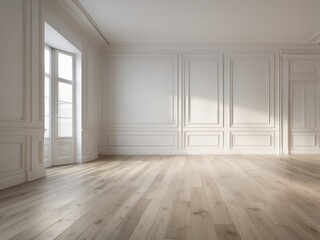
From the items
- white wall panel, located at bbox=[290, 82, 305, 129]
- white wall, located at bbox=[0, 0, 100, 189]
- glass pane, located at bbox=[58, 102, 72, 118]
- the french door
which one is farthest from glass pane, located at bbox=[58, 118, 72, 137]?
white wall panel, located at bbox=[290, 82, 305, 129]

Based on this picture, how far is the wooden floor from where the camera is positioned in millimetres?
2021

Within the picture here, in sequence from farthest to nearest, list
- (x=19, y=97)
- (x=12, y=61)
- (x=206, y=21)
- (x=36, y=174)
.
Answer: (x=206, y=21), (x=36, y=174), (x=19, y=97), (x=12, y=61)

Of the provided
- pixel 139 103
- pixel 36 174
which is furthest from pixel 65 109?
pixel 139 103

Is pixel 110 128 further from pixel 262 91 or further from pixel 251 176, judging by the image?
pixel 251 176

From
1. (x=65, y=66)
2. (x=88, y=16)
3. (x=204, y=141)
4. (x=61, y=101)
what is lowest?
(x=204, y=141)

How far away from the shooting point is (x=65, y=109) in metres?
6.39

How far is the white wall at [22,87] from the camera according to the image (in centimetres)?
368

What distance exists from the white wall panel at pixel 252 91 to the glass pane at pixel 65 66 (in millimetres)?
4303

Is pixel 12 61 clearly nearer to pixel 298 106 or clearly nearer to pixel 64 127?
pixel 64 127

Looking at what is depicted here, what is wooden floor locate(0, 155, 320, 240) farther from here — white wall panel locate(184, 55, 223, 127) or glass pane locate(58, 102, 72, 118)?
white wall panel locate(184, 55, 223, 127)

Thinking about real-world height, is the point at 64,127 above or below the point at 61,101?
below

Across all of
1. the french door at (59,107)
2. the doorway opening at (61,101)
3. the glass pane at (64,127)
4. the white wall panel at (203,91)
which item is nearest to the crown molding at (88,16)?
the doorway opening at (61,101)

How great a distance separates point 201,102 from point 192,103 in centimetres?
25

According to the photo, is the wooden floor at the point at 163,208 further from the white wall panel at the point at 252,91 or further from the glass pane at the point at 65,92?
the white wall panel at the point at 252,91
